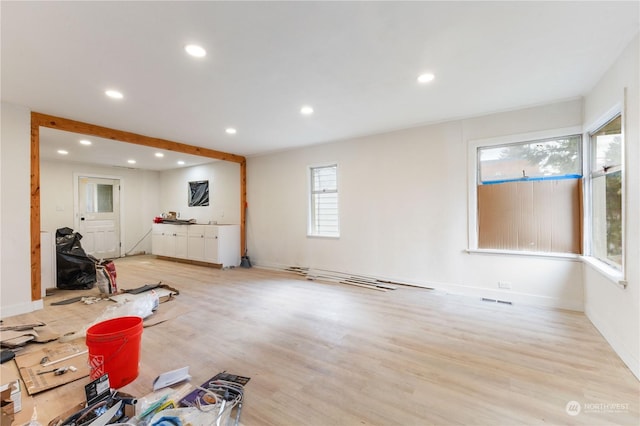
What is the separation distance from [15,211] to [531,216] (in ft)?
21.6

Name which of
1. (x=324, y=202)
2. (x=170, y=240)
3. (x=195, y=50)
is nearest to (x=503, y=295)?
(x=324, y=202)

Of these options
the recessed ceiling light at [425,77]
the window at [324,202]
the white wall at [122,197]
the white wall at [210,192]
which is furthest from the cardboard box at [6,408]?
the white wall at [122,197]

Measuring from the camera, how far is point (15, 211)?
3453 millimetres

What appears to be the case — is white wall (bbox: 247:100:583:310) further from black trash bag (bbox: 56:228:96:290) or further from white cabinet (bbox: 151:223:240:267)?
black trash bag (bbox: 56:228:96:290)

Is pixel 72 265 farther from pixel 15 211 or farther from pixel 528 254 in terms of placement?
pixel 528 254

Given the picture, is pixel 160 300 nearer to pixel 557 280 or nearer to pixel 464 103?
pixel 464 103

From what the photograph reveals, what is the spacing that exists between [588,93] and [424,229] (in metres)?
2.45

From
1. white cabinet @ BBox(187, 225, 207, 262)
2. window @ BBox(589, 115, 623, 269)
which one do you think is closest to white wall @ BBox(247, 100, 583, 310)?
window @ BBox(589, 115, 623, 269)

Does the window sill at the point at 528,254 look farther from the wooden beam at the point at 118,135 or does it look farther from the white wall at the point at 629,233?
the wooden beam at the point at 118,135

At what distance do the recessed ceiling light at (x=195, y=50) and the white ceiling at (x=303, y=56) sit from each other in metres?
0.06

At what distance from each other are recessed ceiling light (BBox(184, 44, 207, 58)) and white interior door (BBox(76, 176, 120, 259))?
6.91m

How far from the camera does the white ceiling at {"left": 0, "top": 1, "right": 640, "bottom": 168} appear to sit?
6.09ft

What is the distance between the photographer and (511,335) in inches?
108

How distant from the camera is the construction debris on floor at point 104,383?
1614mm
